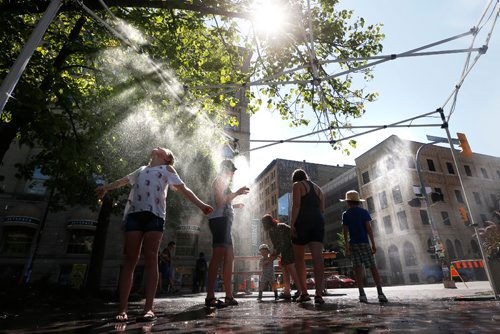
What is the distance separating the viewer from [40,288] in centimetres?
716

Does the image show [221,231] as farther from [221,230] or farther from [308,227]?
[308,227]

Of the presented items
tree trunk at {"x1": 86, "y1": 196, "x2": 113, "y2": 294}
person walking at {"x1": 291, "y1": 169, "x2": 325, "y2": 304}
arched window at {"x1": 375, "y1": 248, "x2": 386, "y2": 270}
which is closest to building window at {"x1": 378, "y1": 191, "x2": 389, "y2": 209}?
arched window at {"x1": 375, "y1": 248, "x2": 386, "y2": 270}

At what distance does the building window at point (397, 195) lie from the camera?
3692 centimetres

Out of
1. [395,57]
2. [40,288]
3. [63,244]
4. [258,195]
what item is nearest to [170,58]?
[395,57]

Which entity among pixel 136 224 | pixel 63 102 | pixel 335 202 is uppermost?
pixel 335 202

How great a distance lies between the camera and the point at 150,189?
327 centimetres

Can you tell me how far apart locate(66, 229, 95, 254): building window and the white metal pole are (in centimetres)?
2060

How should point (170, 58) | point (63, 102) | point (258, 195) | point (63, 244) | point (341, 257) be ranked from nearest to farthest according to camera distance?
point (63, 102) → point (170, 58) → point (63, 244) → point (341, 257) → point (258, 195)

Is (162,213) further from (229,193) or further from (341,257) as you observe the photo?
(341,257)

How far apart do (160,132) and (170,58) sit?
4202mm

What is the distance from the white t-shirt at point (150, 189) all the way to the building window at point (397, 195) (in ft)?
128

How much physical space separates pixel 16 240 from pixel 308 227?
22899 mm

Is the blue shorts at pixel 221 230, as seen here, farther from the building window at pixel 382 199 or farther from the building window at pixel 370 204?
the building window at pixel 370 204

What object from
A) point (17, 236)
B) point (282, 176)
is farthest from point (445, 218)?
point (17, 236)
